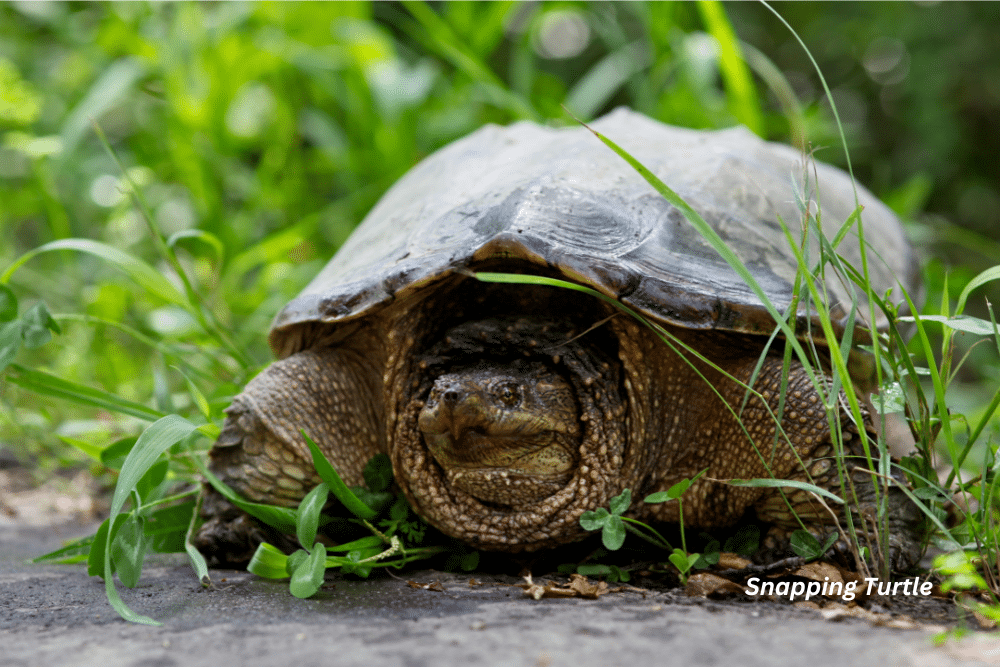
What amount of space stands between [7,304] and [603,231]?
54.2 inches

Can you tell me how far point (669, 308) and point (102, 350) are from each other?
2.45m

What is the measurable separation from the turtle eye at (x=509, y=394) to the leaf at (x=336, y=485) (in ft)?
1.21

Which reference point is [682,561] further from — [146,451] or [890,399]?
[146,451]

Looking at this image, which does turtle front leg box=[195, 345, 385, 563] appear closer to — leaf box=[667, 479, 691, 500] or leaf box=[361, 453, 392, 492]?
leaf box=[361, 453, 392, 492]

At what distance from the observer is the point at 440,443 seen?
1.51 metres

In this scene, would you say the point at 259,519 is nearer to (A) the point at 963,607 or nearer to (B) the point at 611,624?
(B) the point at 611,624

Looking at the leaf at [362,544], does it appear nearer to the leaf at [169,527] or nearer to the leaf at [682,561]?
the leaf at [169,527]

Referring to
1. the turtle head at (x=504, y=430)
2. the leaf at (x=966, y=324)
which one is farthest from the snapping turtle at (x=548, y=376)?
the leaf at (x=966, y=324)

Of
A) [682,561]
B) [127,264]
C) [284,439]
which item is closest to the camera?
[682,561]

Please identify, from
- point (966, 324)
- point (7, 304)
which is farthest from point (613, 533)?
point (7, 304)

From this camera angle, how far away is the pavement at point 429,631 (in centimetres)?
96

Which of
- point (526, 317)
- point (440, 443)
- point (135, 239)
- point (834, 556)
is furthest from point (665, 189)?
point (135, 239)

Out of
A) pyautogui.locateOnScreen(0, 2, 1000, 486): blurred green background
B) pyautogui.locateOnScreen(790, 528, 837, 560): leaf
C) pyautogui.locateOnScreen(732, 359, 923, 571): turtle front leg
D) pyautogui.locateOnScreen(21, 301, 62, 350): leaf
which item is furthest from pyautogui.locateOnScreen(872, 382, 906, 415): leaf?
pyautogui.locateOnScreen(0, 2, 1000, 486): blurred green background

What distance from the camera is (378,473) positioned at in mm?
1766
